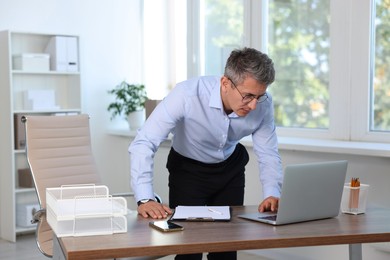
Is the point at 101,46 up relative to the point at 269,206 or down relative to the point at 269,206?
up

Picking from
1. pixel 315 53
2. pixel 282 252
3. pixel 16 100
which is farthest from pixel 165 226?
Result: pixel 16 100

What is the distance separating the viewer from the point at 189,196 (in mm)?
2904

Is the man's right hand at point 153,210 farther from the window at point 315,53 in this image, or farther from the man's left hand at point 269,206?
the window at point 315,53

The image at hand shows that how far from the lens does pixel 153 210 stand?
2.47 metres

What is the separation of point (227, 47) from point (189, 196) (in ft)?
8.78

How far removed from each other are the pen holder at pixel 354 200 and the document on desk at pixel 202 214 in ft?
1.63

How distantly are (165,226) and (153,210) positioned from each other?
0.72 feet

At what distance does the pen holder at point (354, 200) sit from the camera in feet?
8.66

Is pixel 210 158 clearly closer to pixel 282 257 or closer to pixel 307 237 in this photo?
pixel 307 237

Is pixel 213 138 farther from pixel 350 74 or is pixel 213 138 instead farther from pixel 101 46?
pixel 101 46

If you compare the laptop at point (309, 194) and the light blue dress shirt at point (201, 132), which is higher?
the light blue dress shirt at point (201, 132)

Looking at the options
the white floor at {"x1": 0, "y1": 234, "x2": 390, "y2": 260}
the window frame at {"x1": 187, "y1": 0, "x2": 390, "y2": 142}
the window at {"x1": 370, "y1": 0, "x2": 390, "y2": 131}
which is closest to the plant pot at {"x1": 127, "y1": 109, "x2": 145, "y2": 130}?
the white floor at {"x1": 0, "y1": 234, "x2": 390, "y2": 260}

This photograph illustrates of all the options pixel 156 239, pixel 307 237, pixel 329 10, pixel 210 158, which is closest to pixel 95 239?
pixel 156 239

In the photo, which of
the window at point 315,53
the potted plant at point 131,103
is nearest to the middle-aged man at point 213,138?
the window at point 315,53
